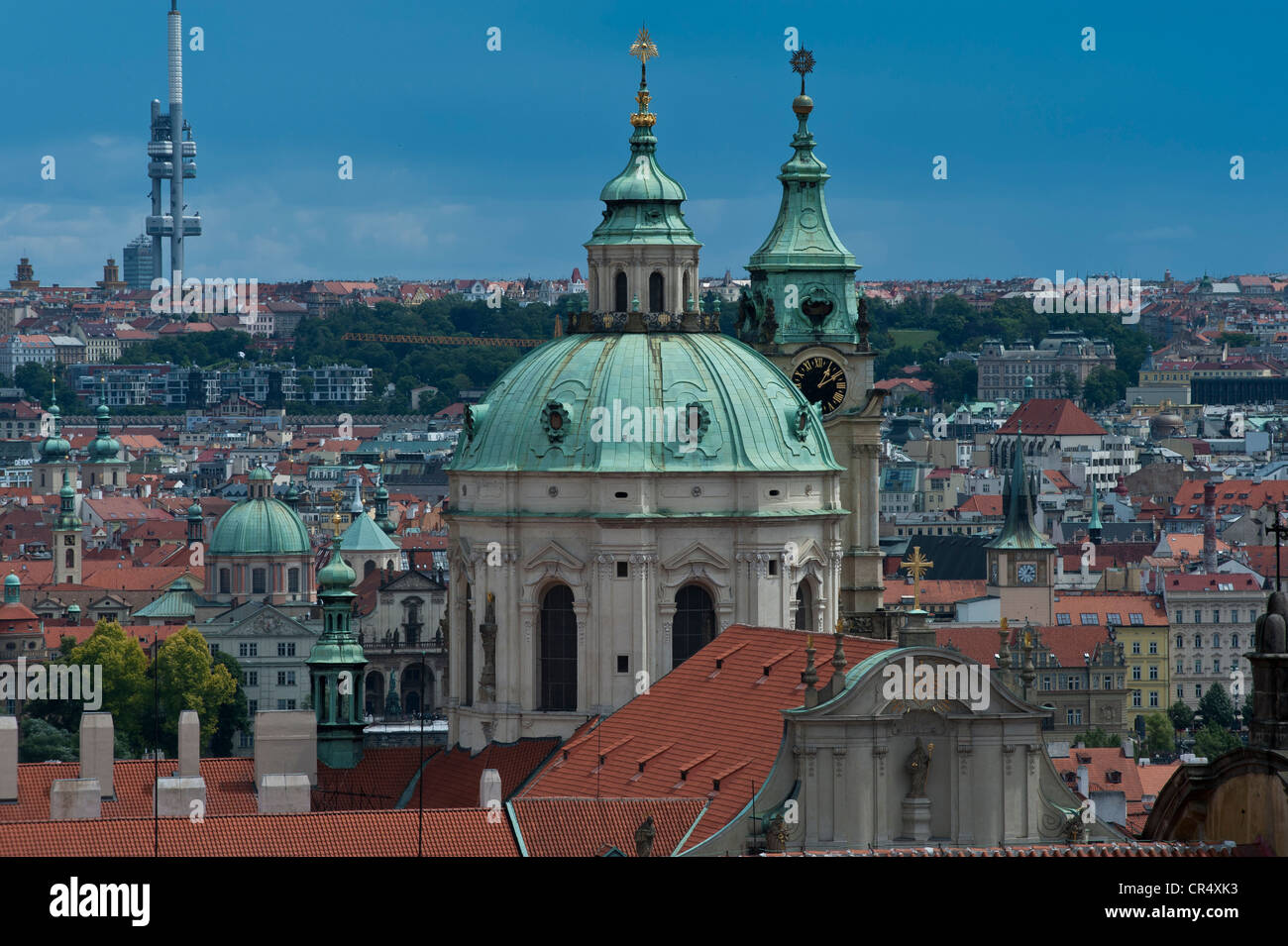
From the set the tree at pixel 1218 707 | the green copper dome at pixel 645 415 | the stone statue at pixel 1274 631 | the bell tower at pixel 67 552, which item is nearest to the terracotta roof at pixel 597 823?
the green copper dome at pixel 645 415

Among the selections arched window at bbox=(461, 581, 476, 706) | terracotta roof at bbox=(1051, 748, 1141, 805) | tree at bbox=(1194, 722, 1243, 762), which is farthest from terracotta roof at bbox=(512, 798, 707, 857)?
tree at bbox=(1194, 722, 1243, 762)

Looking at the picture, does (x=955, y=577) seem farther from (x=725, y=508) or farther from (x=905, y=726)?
(x=905, y=726)

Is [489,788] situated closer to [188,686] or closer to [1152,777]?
[1152,777]

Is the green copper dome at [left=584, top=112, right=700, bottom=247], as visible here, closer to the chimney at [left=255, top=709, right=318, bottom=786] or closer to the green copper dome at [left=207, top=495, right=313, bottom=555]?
the chimney at [left=255, top=709, right=318, bottom=786]

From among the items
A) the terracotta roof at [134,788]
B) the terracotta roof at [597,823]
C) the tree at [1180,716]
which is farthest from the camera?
the tree at [1180,716]

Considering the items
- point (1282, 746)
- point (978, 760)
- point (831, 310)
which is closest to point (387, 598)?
point (831, 310)

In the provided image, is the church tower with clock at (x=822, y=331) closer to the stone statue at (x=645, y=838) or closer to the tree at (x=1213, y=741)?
the stone statue at (x=645, y=838)

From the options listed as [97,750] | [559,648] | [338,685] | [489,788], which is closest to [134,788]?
[97,750]
